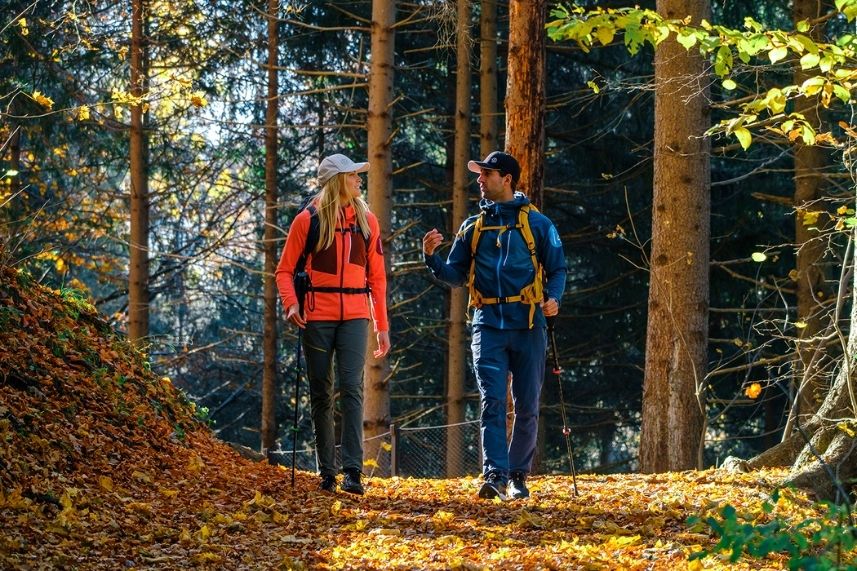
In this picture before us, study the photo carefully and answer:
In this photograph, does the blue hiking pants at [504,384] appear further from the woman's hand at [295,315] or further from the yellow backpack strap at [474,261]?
the woman's hand at [295,315]

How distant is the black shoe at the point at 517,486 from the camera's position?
7.13 meters

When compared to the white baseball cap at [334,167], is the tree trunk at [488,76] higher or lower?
higher

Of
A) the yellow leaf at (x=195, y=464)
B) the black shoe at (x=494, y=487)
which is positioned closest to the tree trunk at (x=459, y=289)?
the yellow leaf at (x=195, y=464)

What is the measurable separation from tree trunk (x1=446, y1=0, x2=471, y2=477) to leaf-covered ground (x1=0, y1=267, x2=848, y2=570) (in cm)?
638

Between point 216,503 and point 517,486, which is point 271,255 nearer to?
point 216,503

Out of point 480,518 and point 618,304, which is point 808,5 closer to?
point 618,304

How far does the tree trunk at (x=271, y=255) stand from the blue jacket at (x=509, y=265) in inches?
383

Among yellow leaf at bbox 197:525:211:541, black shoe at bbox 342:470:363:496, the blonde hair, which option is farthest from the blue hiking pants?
yellow leaf at bbox 197:525:211:541

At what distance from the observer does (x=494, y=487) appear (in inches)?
278

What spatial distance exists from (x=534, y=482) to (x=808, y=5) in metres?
8.69

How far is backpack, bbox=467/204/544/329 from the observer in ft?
22.8

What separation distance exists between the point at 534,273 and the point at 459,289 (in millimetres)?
9698

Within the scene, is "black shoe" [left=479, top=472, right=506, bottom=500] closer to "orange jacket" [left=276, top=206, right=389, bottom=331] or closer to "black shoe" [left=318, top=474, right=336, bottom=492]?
"black shoe" [left=318, top=474, right=336, bottom=492]

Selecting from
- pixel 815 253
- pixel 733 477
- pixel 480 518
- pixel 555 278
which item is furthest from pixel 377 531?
pixel 815 253
